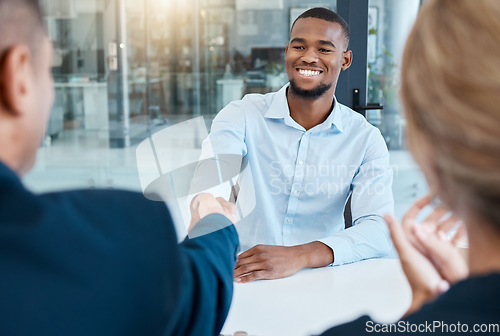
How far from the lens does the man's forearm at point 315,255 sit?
155 cm

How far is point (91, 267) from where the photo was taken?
62cm

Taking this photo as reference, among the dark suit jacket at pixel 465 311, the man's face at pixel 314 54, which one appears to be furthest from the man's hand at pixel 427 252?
the man's face at pixel 314 54

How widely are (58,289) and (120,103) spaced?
4144 mm

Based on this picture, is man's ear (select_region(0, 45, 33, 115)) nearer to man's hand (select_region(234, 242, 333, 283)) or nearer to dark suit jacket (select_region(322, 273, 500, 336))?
dark suit jacket (select_region(322, 273, 500, 336))

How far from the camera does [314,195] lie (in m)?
2.04

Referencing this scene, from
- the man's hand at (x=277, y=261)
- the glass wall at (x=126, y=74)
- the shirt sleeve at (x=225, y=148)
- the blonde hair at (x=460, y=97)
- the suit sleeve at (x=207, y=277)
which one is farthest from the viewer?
the glass wall at (x=126, y=74)

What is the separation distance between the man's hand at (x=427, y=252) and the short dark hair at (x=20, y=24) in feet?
1.70

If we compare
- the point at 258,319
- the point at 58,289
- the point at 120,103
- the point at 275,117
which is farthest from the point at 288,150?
the point at 120,103

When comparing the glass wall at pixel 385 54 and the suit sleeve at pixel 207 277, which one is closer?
the suit sleeve at pixel 207 277

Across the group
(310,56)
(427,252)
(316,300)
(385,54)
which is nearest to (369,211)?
(316,300)

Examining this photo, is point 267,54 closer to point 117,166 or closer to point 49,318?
point 117,166

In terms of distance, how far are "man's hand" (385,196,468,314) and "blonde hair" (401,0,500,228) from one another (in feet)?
0.49

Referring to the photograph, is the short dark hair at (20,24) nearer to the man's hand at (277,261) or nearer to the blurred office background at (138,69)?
the man's hand at (277,261)

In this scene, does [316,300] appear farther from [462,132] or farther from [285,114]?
[285,114]
